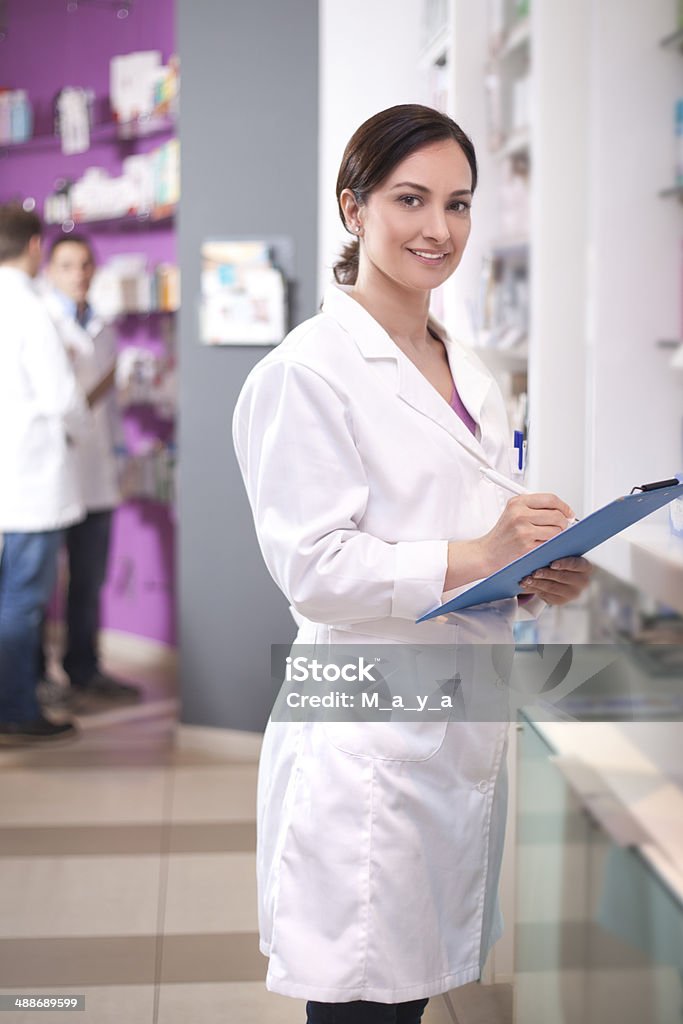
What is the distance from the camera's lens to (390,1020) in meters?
1.50

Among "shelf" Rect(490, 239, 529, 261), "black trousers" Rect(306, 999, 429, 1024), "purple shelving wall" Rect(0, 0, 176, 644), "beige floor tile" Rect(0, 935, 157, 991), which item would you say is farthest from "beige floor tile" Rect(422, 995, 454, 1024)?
"purple shelving wall" Rect(0, 0, 176, 644)

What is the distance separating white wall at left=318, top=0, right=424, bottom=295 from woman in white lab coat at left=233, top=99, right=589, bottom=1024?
0.43 metres

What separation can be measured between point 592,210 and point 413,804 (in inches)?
57.6

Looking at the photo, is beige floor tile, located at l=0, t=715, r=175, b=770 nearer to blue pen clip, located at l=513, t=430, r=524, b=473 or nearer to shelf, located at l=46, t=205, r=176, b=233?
shelf, located at l=46, t=205, r=176, b=233

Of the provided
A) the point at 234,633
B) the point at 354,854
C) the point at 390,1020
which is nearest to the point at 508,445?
the point at 354,854

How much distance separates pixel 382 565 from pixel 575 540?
23 cm

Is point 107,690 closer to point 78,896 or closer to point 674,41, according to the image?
point 78,896

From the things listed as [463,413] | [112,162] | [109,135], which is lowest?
[463,413]

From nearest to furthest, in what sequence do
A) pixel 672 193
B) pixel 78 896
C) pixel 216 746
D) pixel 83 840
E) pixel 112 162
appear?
1. pixel 672 193
2. pixel 78 896
3. pixel 83 840
4. pixel 216 746
5. pixel 112 162

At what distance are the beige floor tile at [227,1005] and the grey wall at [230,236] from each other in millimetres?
1173

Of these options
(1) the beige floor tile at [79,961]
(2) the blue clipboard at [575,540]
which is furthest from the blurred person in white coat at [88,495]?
(2) the blue clipboard at [575,540]

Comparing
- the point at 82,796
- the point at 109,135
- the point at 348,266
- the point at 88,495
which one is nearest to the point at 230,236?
the point at 88,495

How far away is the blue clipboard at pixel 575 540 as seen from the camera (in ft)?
3.96

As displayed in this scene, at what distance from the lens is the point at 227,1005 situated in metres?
2.41
